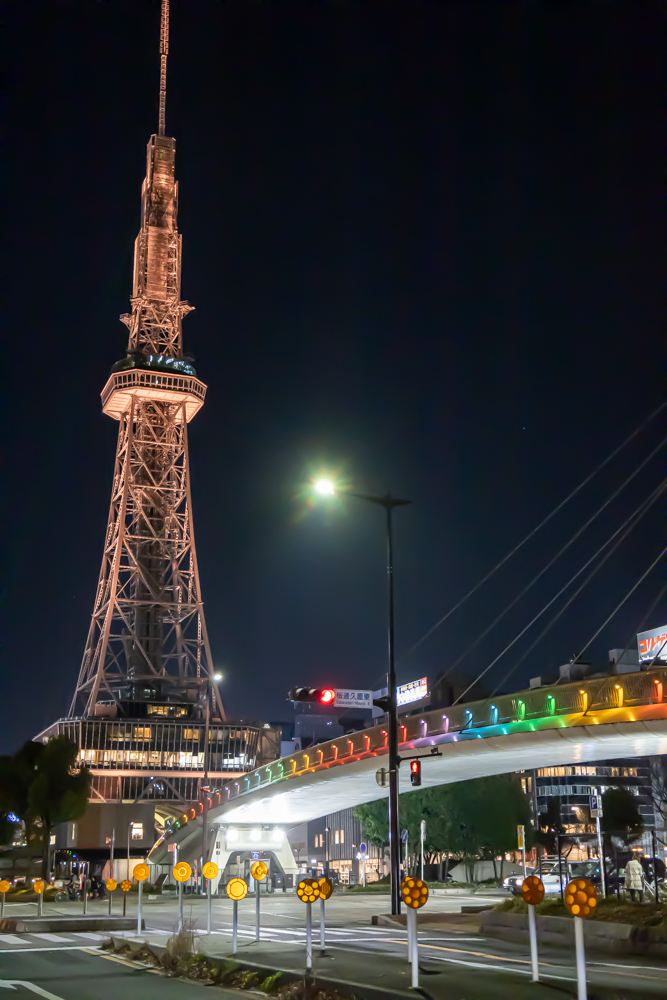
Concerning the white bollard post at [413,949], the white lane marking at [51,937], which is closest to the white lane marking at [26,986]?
the white bollard post at [413,949]

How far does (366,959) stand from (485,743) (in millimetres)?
18392

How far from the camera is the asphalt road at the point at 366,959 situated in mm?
15500

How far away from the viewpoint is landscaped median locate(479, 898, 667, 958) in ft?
69.4

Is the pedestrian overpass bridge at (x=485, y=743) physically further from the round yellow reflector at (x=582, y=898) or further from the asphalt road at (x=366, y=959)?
the round yellow reflector at (x=582, y=898)

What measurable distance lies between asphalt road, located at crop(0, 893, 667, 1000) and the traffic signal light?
5623 millimetres

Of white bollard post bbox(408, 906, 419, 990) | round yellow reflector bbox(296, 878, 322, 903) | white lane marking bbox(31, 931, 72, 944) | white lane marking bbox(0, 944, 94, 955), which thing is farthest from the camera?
white lane marking bbox(31, 931, 72, 944)

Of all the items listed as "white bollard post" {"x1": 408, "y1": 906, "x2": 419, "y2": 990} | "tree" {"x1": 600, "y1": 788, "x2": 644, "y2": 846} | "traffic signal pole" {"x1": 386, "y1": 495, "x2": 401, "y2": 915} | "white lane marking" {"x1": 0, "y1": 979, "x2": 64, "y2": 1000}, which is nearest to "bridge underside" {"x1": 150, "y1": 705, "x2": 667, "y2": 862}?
"traffic signal pole" {"x1": 386, "y1": 495, "x2": 401, "y2": 915}

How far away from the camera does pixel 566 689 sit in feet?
105

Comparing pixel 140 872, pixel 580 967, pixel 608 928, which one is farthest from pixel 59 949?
pixel 580 967

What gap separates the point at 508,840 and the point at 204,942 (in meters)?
46.2

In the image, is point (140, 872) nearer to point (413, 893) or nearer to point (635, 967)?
point (635, 967)

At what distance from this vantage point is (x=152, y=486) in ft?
444

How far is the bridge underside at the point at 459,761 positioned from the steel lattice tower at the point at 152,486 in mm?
63332

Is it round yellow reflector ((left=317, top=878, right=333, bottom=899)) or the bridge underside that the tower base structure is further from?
round yellow reflector ((left=317, top=878, right=333, bottom=899))
